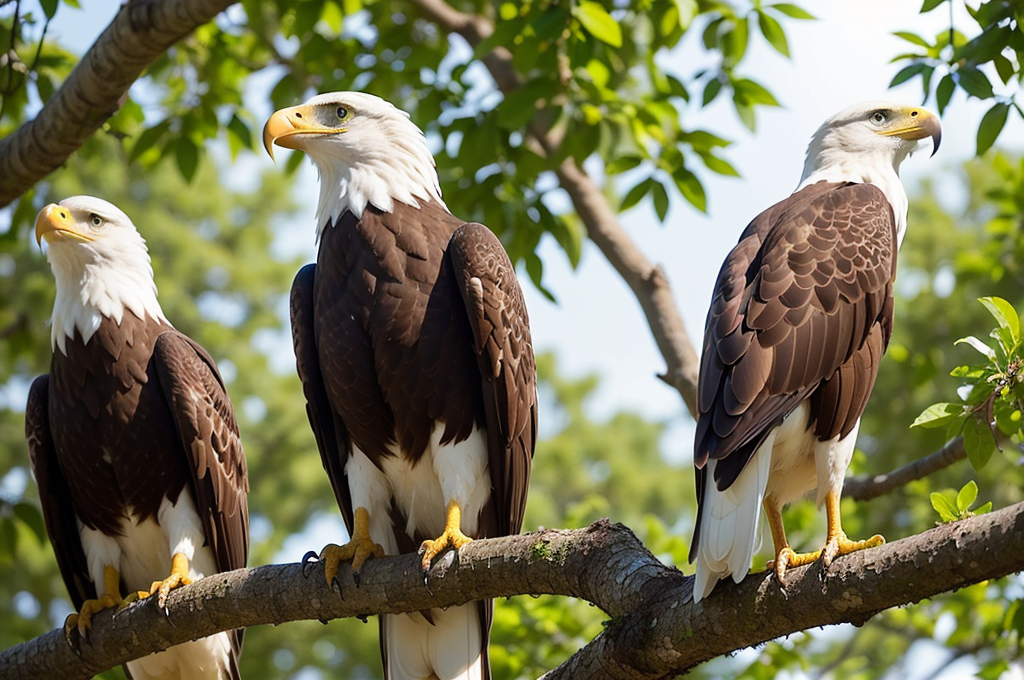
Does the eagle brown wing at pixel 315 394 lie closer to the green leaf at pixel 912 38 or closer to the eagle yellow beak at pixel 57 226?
the eagle yellow beak at pixel 57 226

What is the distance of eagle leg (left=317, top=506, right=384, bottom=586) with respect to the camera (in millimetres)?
3805

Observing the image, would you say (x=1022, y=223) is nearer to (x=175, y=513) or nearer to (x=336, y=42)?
(x=336, y=42)

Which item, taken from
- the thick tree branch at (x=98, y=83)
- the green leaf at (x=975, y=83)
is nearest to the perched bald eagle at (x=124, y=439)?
the thick tree branch at (x=98, y=83)

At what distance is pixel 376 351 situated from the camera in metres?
4.10

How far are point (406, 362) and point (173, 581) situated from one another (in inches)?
49.0

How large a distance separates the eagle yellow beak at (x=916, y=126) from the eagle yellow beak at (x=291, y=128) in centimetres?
204

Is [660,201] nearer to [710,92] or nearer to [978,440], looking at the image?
[710,92]

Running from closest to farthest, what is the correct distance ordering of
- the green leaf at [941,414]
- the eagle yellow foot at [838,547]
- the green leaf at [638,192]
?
1. the eagle yellow foot at [838,547]
2. the green leaf at [941,414]
3. the green leaf at [638,192]

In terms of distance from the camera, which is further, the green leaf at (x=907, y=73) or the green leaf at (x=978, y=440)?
the green leaf at (x=907, y=73)

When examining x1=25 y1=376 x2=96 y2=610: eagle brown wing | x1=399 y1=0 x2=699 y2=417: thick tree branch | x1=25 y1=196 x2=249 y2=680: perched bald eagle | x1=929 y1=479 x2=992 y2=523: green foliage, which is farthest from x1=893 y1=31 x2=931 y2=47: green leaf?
x1=25 y1=376 x2=96 y2=610: eagle brown wing

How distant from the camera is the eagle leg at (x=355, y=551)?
3805mm

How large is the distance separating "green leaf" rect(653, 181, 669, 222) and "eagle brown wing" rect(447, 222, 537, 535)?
58.7 inches

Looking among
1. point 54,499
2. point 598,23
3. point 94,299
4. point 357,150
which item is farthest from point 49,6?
point 598,23

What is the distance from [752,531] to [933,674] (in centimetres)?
638
